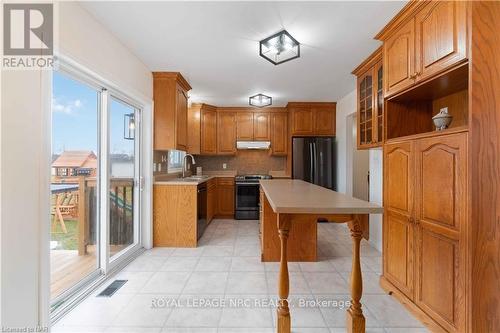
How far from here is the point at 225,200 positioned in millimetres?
5242

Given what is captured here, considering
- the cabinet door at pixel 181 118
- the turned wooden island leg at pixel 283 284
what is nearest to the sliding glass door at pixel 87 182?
the cabinet door at pixel 181 118

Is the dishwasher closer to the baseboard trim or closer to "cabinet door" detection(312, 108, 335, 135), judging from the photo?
the baseboard trim

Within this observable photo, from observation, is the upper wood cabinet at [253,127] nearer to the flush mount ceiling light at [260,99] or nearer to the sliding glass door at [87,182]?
the flush mount ceiling light at [260,99]

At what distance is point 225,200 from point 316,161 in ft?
6.87

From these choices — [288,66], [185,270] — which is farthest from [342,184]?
[185,270]

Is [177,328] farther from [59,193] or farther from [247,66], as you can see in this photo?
[247,66]

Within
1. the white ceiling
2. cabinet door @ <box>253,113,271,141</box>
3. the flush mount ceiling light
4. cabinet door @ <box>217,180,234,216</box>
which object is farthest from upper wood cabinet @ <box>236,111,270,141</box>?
the white ceiling

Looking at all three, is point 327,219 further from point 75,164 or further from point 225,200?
point 225,200

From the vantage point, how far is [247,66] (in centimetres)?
308

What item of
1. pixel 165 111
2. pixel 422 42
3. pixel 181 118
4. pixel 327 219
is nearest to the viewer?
pixel 327 219

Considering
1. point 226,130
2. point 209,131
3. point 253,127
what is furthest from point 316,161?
point 209,131

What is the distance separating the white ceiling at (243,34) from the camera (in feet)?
→ 6.35

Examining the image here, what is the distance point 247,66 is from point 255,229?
277 centimetres

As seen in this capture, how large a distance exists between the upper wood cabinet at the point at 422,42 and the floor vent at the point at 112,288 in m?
3.12
